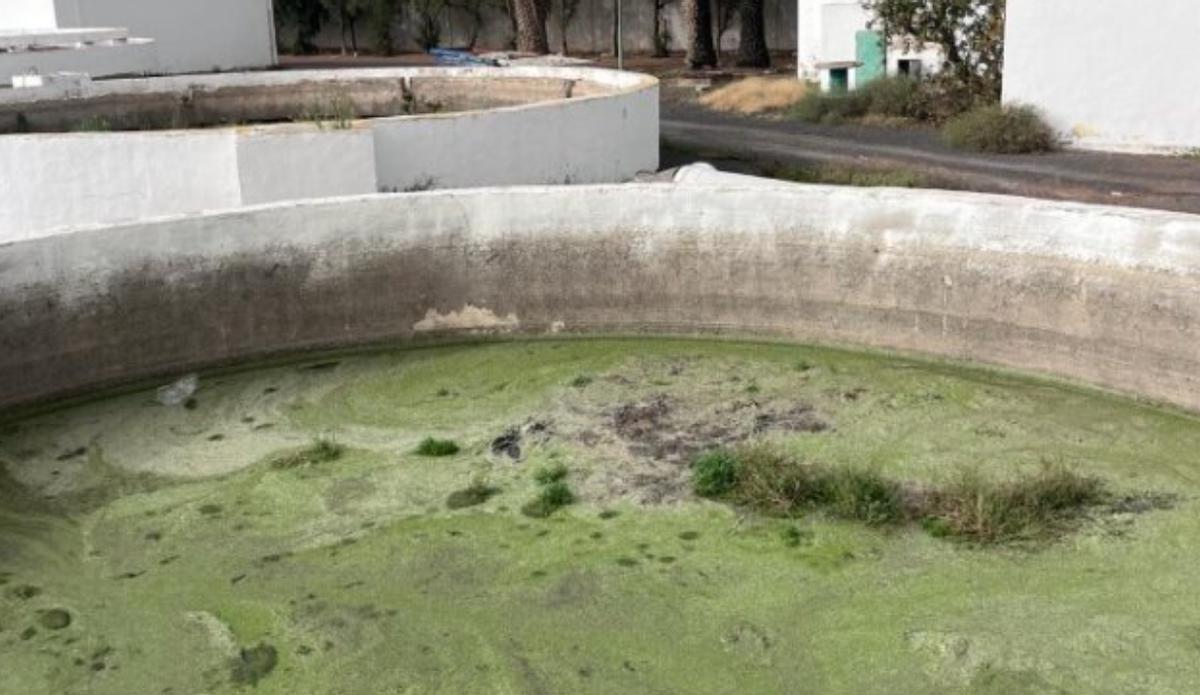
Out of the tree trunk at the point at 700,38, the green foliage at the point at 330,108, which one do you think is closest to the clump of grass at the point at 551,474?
the green foliage at the point at 330,108

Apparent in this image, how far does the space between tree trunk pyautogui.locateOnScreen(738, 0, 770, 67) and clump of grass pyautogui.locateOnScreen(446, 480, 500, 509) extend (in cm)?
1875

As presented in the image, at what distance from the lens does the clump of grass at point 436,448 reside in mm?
7562

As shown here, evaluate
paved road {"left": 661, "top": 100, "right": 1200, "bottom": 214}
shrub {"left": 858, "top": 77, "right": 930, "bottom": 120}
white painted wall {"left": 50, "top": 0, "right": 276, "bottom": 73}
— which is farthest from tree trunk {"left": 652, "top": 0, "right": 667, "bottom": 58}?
shrub {"left": 858, "top": 77, "right": 930, "bottom": 120}

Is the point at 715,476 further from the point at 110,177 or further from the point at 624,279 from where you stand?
the point at 110,177

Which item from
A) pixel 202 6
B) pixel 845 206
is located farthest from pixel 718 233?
pixel 202 6

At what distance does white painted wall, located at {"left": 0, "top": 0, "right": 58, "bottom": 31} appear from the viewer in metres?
22.2

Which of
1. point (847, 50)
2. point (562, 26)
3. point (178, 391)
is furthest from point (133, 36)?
point (178, 391)

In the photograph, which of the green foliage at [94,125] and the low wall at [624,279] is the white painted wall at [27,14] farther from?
the low wall at [624,279]

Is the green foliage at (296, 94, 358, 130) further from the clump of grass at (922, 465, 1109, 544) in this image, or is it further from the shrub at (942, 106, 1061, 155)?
the clump of grass at (922, 465, 1109, 544)

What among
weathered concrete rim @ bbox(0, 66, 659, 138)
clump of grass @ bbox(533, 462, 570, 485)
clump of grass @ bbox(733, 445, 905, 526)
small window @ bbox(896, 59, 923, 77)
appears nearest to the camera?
clump of grass @ bbox(733, 445, 905, 526)

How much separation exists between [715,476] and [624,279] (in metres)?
2.86

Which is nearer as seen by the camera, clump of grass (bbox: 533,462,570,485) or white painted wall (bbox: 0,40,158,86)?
clump of grass (bbox: 533,462,570,485)

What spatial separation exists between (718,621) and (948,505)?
1458 millimetres

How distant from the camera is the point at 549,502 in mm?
6805
